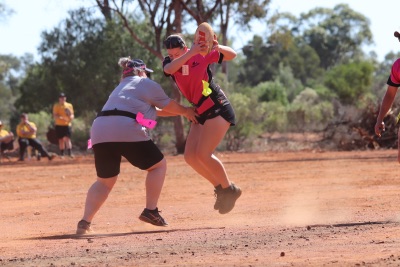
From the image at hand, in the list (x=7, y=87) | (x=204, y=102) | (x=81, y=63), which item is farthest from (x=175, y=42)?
(x=7, y=87)

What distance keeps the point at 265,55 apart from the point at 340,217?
76.8 m

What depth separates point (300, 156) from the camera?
26.4 metres

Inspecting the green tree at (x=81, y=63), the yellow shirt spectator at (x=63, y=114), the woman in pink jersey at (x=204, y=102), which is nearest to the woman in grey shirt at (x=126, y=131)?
the woman in pink jersey at (x=204, y=102)

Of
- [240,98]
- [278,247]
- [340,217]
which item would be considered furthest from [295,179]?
[240,98]

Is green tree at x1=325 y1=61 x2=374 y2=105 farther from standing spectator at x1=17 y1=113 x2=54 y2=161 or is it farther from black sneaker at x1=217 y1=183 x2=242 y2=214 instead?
black sneaker at x1=217 y1=183 x2=242 y2=214

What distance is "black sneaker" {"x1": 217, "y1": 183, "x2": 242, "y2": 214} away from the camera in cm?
1089

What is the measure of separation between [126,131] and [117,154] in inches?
11.0

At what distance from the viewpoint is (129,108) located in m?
10.1

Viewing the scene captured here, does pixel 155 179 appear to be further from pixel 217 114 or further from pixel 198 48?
pixel 198 48

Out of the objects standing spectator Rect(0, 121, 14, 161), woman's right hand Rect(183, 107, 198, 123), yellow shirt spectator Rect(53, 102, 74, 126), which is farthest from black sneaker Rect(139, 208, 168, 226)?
standing spectator Rect(0, 121, 14, 161)

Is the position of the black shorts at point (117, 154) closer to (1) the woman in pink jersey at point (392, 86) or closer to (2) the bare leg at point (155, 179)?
(2) the bare leg at point (155, 179)

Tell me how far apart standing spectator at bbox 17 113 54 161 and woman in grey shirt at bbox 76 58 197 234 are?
1833 cm

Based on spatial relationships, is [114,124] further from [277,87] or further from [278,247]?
[277,87]

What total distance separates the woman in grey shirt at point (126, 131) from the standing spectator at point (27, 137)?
1833cm
